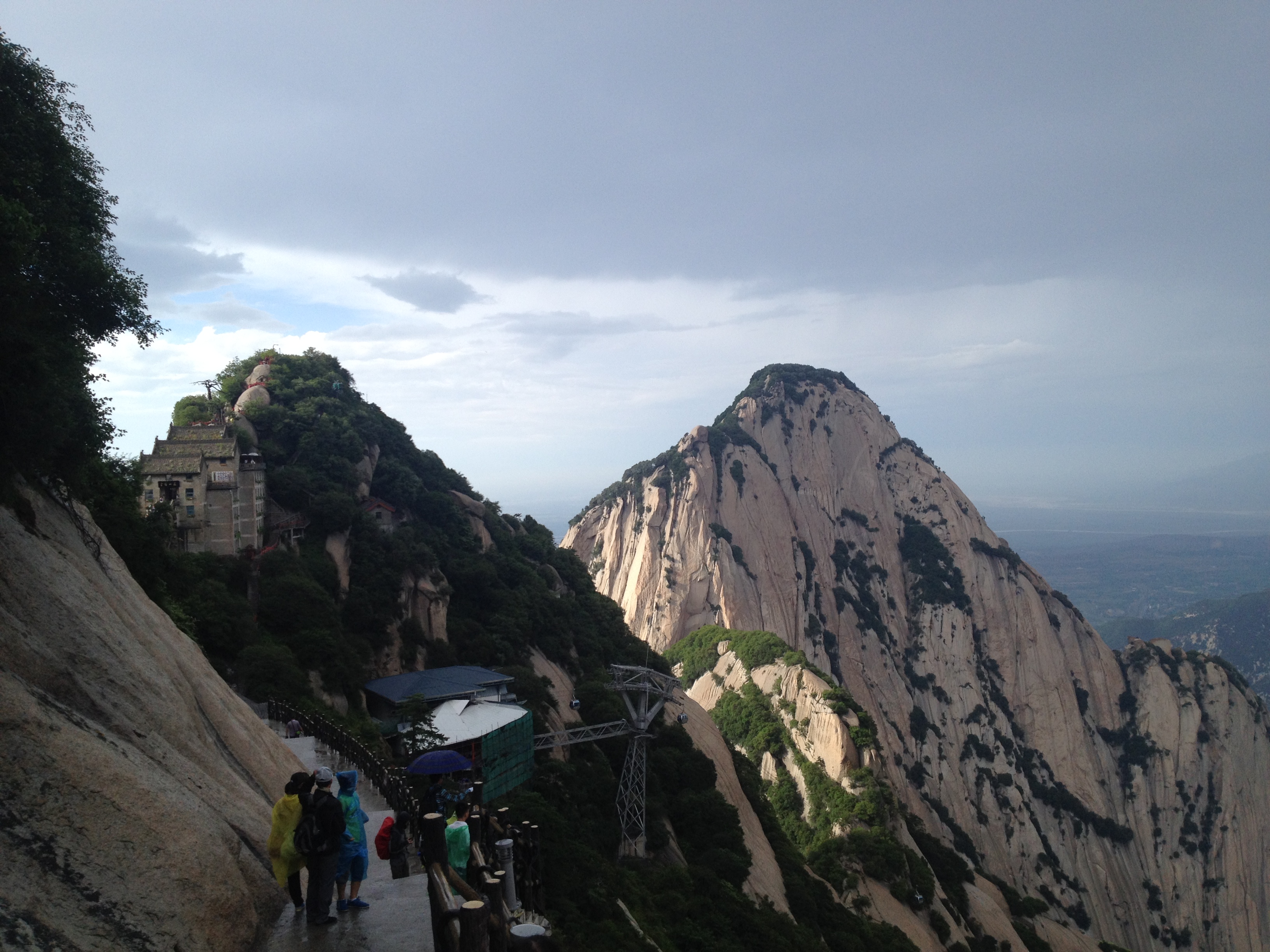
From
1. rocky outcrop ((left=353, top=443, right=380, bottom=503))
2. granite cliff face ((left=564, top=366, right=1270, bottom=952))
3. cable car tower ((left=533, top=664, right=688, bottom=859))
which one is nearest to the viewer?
cable car tower ((left=533, top=664, right=688, bottom=859))

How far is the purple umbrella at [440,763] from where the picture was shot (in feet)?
42.0

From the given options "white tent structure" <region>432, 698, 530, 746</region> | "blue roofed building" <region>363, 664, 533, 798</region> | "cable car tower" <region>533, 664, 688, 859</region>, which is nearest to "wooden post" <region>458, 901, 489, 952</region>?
"blue roofed building" <region>363, 664, 533, 798</region>

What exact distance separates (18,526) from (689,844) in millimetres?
29005

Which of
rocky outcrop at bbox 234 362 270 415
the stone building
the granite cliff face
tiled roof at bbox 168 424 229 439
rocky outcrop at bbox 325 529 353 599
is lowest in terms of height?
the granite cliff face

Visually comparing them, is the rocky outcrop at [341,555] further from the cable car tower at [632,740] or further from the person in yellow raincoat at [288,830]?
the person in yellow raincoat at [288,830]

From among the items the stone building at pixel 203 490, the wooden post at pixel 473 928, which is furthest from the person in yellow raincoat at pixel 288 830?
the stone building at pixel 203 490

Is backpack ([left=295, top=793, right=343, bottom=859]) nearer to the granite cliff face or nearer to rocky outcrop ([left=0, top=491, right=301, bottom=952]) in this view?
rocky outcrop ([left=0, top=491, right=301, bottom=952])

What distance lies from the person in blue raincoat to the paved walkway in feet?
0.44

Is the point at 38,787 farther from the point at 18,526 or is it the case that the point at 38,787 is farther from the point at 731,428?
the point at 731,428

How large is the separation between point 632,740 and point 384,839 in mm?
22383

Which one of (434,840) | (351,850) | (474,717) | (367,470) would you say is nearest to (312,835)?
(351,850)

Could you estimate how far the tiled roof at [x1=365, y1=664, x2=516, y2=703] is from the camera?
2727 cm

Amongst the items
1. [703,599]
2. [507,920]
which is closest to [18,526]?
[507,920]

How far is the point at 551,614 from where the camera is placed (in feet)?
134
